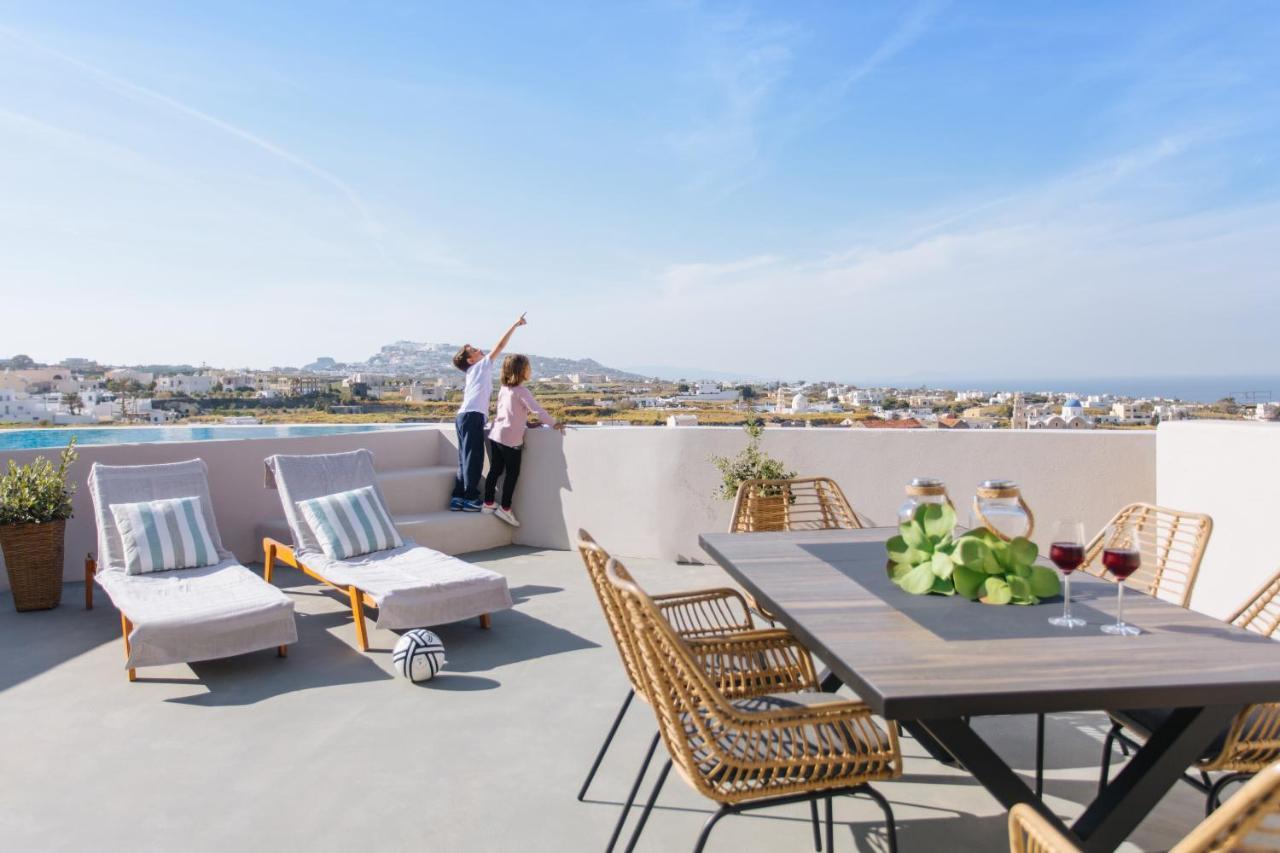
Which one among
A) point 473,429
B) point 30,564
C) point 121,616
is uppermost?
point 473,429

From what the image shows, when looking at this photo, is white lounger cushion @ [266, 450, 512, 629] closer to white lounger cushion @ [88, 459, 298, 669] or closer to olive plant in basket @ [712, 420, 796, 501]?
white lounger cushion @ [88, 459, 298, 669]

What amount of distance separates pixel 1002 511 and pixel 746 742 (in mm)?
889

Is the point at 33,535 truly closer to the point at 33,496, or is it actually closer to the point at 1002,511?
the point at 33,496

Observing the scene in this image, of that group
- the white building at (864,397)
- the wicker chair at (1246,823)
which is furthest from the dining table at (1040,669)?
the white building at (864,397)

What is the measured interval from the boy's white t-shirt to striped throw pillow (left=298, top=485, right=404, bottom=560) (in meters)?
1.71

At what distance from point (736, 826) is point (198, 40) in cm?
921

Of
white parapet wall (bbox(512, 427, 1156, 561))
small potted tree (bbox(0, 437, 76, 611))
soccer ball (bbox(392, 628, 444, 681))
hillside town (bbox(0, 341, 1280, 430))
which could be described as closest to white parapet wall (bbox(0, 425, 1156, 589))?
white parapet wall (bbox(512, 427, 1156, 561))

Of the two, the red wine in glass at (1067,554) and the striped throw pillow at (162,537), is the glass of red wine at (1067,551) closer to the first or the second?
the red wine in glass at (1067,554)

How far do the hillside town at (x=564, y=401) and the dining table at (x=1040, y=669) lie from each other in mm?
3510

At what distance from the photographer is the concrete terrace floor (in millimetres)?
Result: 2422

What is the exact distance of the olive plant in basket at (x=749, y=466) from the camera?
555 cm

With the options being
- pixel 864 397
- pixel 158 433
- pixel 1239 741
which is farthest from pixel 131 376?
pixel 1239 741

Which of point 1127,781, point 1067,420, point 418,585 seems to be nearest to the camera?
point 1127,781

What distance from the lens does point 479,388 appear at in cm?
679
